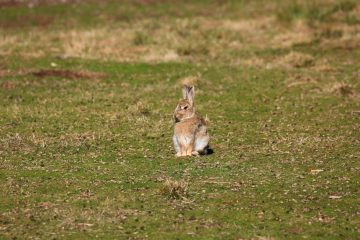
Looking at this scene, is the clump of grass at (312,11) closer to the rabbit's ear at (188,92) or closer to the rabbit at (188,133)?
the rabbit's ear at (188,92)

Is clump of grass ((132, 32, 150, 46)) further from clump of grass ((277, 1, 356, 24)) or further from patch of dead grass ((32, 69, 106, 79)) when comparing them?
clump of grass ((277, 1, 356, 24))

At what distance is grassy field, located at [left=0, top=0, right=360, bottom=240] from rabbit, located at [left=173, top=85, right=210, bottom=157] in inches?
9.4

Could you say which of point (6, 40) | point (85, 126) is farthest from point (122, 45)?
point (85, 126)

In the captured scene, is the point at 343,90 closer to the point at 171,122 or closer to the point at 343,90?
the point at 343,90

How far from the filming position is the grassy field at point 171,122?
550 inches

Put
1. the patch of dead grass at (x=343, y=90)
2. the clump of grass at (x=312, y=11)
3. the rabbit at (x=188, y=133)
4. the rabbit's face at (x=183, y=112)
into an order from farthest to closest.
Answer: the clump of grass at (x=312, y=11), the patch of dead grass at (x=343, y=90), the rabbit's face at (x=183, y=112), the rabbit at (x=188, y=133)

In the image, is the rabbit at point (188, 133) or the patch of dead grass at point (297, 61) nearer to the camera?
the rabbit at point (188, 133)

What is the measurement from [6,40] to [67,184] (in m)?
19.1

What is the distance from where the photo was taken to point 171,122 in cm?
2203

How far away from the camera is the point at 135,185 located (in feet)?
52.0

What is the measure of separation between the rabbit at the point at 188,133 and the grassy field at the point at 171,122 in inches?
9.4

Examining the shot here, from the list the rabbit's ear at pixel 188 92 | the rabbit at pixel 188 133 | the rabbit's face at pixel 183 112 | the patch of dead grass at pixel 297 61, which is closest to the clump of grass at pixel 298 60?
the patch of dead grass at pixel 297 61

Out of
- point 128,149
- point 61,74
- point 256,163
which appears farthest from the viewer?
point 61,74

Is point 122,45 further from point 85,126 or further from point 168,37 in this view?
point 85,126
